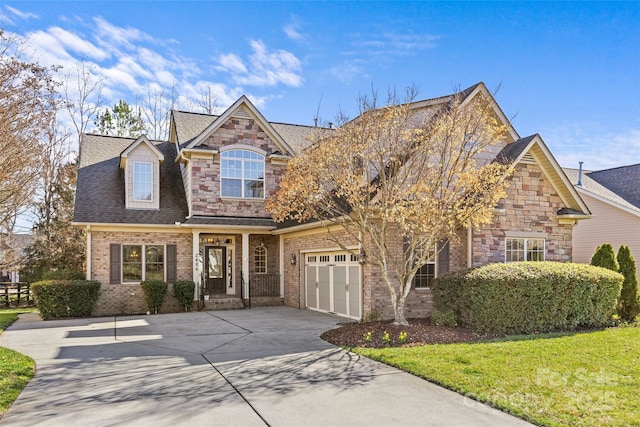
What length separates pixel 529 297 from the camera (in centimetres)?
1194

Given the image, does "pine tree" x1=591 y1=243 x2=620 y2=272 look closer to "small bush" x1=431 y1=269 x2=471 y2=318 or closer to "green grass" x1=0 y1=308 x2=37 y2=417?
"small bush" x1=431 y1=269 x2=471 y2=318

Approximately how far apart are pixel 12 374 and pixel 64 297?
910 centimetres

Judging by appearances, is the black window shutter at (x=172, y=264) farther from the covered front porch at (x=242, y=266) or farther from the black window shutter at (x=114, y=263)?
the black window shutter at (x=114, y=263)

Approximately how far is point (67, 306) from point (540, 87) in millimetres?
16474

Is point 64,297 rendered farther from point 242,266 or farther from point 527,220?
point 527,220

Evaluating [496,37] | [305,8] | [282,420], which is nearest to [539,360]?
[282,420]

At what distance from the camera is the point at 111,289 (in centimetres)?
1783

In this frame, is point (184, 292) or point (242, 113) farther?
point (242, 113)

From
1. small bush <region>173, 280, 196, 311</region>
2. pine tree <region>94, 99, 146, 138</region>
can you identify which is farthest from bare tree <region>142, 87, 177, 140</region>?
small bush <region>173, 280, 196, 311</region>

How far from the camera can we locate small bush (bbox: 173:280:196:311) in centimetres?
1791

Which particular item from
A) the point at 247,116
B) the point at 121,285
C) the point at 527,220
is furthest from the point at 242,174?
the point at 527,220

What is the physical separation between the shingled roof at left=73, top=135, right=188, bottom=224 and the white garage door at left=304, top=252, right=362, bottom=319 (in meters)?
5.33

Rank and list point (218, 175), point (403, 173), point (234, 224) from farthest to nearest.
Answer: point (218, 175) → point (234, 224) → point (403, 173)

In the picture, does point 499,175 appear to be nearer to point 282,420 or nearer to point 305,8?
point 305,8
